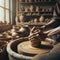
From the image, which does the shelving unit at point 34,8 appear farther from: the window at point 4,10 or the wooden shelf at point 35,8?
the window at point 4,10

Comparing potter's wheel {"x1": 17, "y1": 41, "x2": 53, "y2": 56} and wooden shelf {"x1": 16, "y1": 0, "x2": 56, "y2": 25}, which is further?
wooden shelf {"x1": 16, "y1": 0, "x2": 56, "y2": 25}

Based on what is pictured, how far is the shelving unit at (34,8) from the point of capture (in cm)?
747

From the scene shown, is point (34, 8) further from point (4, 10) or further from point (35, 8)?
point (4, 10)

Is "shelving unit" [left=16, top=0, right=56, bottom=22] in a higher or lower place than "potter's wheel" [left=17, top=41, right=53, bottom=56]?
higher

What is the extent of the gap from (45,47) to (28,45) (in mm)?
275

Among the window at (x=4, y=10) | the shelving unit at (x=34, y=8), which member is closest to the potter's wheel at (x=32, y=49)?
the window at (x=4, y=10)

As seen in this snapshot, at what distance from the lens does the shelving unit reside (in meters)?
7.47

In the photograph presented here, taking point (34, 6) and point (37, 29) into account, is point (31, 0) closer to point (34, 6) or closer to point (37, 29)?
point (34, 6)

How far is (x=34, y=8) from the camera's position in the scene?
7.64 meters

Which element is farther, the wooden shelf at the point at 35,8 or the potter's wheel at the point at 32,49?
the wooden shelf at the point at 35,8

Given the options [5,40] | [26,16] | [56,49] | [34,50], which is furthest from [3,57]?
[26,16]

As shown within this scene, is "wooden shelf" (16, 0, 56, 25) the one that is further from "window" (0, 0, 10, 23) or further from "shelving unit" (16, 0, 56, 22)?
"window" (0, 0, 10, 23)

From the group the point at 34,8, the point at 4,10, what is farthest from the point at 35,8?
the point at 4,10

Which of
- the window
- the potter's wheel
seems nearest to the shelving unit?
the window
